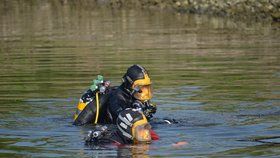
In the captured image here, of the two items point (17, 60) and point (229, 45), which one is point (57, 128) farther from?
point (229, 45)

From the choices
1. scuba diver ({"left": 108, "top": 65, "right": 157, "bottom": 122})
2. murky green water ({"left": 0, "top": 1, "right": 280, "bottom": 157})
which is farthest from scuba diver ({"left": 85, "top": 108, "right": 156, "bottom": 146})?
scuba diver ({"left": 108, "top": 65, "right": 157, "bottom": 122})

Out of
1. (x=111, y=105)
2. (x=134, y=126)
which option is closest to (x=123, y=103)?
(x=111, y=105)

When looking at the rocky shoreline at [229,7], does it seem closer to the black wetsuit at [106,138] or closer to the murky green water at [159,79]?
the murky green water at [159,79]

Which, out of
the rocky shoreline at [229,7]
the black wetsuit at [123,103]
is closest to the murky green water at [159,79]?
the black wetsuit at [123,103]

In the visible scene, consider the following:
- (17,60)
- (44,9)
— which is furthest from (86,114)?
(44,9)

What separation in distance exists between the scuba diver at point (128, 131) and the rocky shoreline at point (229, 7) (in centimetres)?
3452

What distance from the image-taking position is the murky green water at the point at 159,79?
1572 cm

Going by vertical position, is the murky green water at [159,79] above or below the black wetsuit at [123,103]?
below

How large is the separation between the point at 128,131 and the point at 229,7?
42.1m

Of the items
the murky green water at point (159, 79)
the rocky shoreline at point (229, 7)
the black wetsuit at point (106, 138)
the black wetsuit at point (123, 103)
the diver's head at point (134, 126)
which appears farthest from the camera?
the rocky shoreline at point (229, 7)

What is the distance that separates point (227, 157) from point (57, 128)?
187 inches

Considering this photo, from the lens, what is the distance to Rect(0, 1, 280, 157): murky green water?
15.7 meters

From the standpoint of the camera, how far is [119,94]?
16.6 m

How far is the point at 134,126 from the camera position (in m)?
14.3
